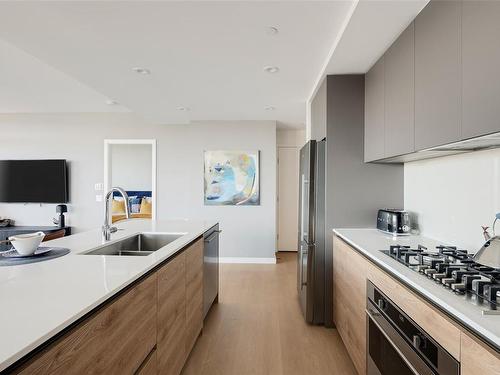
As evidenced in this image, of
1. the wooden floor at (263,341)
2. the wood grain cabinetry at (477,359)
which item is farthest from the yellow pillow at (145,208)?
the wood grain cabinetry at (477,359)

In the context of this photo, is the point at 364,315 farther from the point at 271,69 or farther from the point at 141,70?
the point at 141,70

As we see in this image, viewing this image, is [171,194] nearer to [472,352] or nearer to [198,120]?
[198,120]

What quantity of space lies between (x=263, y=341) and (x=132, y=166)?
19.8 ft

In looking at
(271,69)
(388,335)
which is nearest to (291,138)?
(271,69)

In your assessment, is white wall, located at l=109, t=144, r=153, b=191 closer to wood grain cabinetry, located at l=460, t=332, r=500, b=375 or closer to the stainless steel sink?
the stainless steel sink

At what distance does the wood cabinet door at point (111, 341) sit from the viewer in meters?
0.78

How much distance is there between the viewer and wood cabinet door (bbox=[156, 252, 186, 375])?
154cm

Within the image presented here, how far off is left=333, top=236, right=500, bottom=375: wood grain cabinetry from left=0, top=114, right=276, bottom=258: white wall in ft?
9.31

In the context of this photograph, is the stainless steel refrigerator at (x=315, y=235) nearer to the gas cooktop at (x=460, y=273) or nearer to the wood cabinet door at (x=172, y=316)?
the gas cooktop at (x=460, y=273)

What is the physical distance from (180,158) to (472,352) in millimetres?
4668

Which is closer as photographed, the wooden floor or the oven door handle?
the oven door handle

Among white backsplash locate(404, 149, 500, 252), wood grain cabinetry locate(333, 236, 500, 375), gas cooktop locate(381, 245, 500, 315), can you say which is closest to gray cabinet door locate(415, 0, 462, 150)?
white backsplash locate(404, 149, 500, 252)

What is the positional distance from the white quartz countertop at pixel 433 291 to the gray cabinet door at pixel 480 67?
64 centimetres

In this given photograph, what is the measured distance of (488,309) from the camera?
899 millimetres
